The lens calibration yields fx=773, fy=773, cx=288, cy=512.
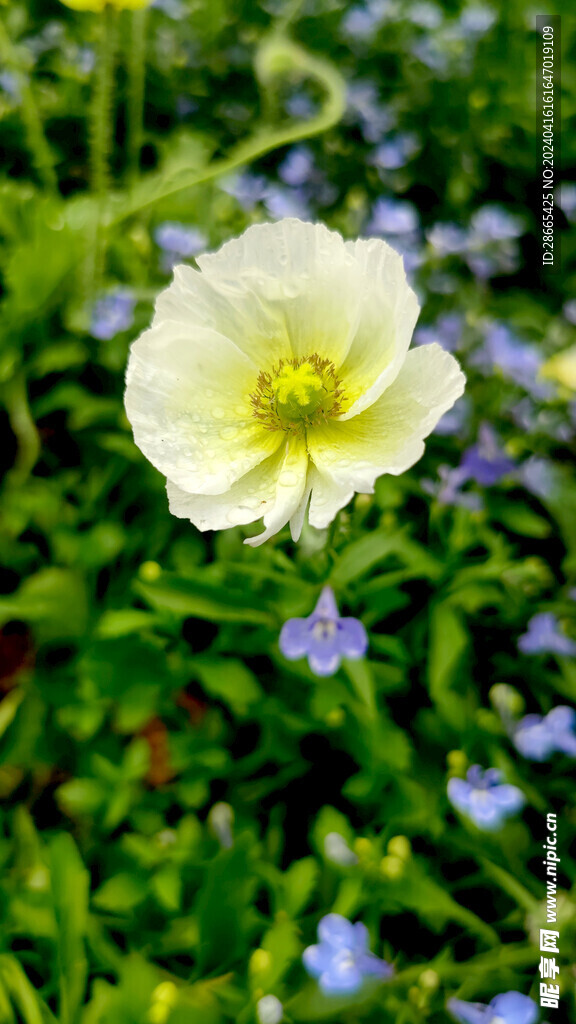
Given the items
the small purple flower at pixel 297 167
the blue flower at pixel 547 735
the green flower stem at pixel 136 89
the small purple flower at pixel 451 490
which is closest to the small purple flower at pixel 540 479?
the small purple flower at pixel 451 490

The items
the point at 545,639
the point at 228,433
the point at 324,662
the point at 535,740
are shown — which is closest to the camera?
the point at 228,433

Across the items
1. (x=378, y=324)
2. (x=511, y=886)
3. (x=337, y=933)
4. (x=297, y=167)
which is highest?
(x=378, y=324)

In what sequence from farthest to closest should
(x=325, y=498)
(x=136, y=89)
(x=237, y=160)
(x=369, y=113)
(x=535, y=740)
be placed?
1. (x=369, y=113)
2. (x=136, y=89)
3. (x=237, y=160)
4. (x=535, y=740)
5. (x=325, y=498)

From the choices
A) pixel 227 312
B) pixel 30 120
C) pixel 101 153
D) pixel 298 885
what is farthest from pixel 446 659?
pixel 30 120

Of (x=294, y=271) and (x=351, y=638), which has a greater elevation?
(x=294, y=271)

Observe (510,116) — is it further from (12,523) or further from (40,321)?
(12,523)

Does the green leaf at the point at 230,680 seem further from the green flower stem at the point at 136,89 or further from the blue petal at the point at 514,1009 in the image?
the green flower stem at the point at 136,89

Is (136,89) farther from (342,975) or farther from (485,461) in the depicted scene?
(342,975)
